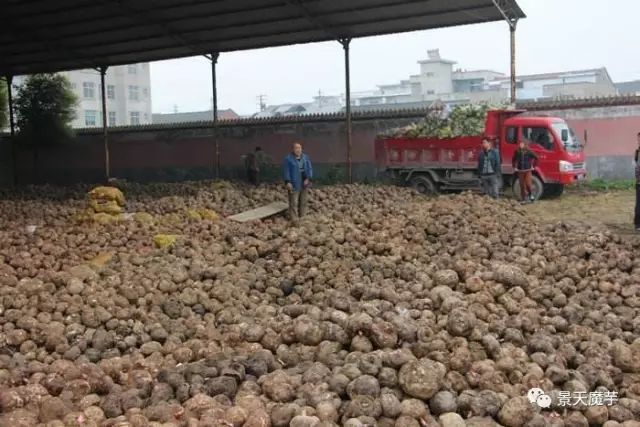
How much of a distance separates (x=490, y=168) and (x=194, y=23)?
9366 millimetres

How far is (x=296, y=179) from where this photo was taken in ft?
38.5

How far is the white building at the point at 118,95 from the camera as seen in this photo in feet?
177

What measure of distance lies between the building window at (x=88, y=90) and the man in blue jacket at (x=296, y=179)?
46.7 m

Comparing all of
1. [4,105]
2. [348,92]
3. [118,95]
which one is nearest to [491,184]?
[348,92]

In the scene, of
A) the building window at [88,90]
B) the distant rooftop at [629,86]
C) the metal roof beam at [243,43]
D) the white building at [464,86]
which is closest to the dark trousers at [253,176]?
the metal roof beam at [243,43]

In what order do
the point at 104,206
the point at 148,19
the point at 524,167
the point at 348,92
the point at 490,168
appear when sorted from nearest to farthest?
the point at 104,206 → the point at 490,168 → the point at 524,167 → the point at 148,19 → the point at 348,92

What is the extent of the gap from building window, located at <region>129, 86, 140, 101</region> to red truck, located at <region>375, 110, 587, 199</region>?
45.0 m

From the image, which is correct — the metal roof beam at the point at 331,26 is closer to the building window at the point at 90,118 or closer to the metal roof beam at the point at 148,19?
the metal roof beam at the point at 148,19

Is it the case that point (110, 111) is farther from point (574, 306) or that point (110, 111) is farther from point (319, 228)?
point (574, 306)

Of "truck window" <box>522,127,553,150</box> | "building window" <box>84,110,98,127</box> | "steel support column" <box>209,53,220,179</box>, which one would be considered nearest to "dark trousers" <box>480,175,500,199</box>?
"truck window" <box>522,127,553,150</box>

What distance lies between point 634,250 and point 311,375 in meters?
5.44

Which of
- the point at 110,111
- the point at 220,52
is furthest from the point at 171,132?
the point at 110,111

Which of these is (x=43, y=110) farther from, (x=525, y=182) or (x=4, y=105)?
(x=525, y=182)

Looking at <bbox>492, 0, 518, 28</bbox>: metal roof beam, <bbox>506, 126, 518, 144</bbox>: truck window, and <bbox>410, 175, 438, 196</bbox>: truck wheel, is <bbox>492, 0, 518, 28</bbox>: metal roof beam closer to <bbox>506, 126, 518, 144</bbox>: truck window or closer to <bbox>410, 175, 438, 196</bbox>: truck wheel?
<bbox>506, 126, 518, 144</bbox>: truck window
